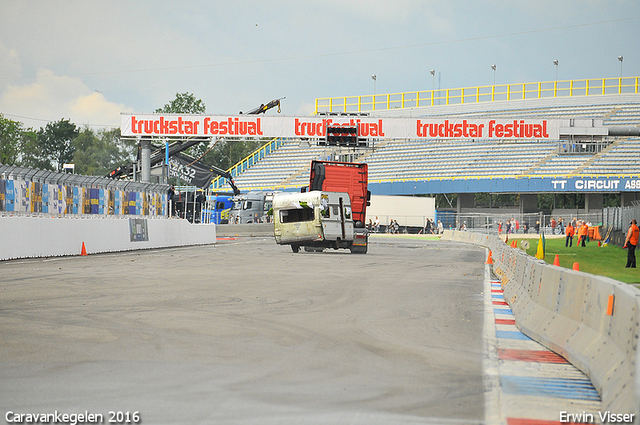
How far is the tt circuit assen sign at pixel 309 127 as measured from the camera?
47.4 m

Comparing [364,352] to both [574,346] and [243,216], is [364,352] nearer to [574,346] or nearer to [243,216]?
[574,346]

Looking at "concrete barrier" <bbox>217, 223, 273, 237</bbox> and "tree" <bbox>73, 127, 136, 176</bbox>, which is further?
"tree" <bbox>73, 127, 136, 176</bbox>

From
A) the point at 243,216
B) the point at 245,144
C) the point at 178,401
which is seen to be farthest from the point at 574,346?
the point at 245,144

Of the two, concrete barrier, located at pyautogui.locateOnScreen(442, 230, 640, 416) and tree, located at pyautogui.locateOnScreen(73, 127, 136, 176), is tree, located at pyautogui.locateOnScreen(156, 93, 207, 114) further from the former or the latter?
concrete barrier, located at pyautogui.locateOnScreen(442, 230, 640, 416)

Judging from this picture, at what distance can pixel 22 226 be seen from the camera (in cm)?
2239

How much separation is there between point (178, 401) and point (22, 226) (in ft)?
61.5

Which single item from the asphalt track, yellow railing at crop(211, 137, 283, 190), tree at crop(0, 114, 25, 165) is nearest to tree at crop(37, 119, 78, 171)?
tree at crop(0, 114, 25, 165)

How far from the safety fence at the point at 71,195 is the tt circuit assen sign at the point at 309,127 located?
15827 mm

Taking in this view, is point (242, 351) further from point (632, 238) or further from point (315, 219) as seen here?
point (315, 219)

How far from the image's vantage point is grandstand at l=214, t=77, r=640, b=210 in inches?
2450

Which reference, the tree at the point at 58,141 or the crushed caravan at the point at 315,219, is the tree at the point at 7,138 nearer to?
the tree at the point at 58,141

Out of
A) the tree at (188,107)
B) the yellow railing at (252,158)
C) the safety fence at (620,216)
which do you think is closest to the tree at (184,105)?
the tree at (188,107)

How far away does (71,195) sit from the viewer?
25.4 meters

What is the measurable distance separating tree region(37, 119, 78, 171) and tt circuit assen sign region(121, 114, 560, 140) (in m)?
80.9
